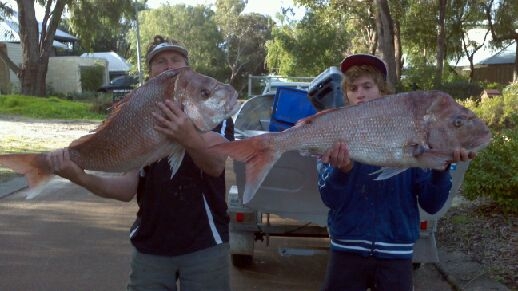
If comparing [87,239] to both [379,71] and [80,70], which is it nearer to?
[379,71]

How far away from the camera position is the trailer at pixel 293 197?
4.83 m

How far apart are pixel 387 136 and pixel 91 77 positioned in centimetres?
4665

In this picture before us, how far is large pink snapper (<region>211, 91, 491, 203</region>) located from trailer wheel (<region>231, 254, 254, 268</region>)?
3463mm

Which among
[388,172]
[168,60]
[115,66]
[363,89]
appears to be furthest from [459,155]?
[115,66]

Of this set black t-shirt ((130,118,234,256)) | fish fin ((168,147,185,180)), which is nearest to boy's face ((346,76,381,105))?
black t-shirt ((130,118,234,256))

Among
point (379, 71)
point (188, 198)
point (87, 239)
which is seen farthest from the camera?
point (87, 239)

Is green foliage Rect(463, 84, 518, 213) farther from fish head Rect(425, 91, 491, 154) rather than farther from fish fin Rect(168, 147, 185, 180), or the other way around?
fish fin Rect(168, 147, 185, 180)

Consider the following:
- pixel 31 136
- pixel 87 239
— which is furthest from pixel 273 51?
pixel 87 239

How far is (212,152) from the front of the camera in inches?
108

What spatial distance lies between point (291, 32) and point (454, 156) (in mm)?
38148

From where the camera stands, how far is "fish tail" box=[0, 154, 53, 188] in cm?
266

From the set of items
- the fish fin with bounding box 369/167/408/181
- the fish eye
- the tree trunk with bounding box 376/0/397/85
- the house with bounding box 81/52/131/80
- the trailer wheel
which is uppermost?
the house with bounding box 81/52/131/80

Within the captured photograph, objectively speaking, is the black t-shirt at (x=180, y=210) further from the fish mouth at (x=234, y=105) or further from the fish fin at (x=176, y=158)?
the fish mouth at (x=234, y=105)

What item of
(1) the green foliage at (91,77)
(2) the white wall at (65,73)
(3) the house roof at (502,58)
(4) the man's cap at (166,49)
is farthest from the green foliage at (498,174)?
(3) the house roof at (502,58)
